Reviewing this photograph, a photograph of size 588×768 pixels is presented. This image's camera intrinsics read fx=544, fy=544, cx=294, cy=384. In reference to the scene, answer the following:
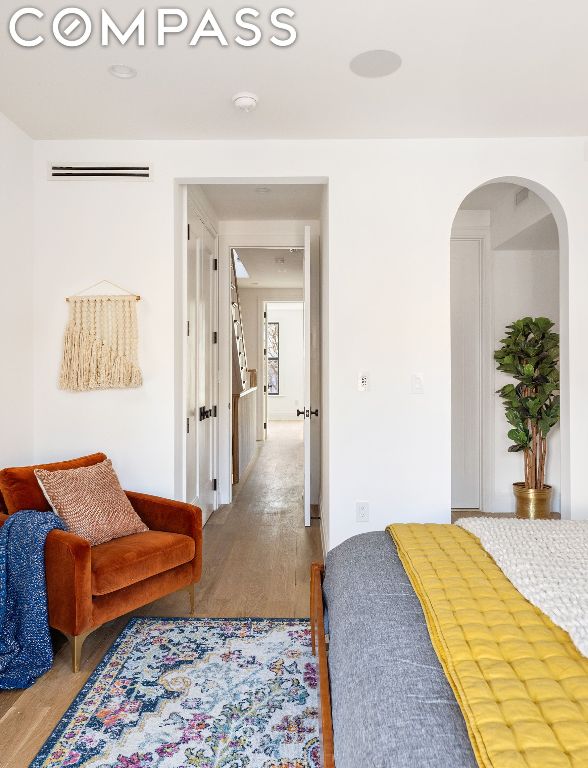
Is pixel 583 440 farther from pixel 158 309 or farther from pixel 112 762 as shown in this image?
pixel 112 762

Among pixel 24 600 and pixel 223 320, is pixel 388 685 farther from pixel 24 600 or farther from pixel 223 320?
pixel 223 320

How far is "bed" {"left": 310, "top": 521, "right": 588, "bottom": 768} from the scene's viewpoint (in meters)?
0.89

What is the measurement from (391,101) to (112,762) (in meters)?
2.96

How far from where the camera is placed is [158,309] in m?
3.21

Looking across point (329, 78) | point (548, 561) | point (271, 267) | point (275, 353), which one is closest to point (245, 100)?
point (329, 78)

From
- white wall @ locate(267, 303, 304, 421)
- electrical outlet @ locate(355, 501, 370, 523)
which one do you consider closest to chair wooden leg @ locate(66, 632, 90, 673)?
electrical outlet @ locate(355, 501, 370, 523)

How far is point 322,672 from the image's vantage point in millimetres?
1575

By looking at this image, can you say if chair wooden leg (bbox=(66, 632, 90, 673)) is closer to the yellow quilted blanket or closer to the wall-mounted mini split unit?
the yellow quilted blanket

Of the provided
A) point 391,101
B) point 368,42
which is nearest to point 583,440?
point 391,101

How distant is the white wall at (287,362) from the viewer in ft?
41.6

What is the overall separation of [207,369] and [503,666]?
3.71 meters

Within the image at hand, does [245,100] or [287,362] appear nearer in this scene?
[245,100]

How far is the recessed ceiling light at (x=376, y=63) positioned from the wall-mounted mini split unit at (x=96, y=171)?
139cm

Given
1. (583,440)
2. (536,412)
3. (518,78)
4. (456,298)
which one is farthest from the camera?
(456,298)
